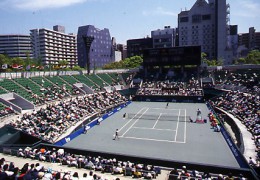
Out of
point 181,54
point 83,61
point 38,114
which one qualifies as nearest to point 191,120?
point 38,114

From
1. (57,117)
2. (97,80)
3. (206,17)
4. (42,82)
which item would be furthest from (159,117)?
(206,17)

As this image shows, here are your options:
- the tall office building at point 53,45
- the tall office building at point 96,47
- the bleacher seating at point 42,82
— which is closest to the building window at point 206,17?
the tall office building at point 96,47

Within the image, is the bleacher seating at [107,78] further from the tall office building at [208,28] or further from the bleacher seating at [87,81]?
the tall office building at [208,28]

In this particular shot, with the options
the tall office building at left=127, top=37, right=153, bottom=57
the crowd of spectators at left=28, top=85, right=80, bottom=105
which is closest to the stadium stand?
the crowd of spectators at left=28, top=85, right=80, bottom=105

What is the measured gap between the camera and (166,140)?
29.1m

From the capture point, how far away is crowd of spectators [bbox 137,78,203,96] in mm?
59969

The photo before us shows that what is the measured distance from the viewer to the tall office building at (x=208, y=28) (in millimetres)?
111175

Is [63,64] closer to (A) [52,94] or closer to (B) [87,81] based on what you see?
(B) [87,81]

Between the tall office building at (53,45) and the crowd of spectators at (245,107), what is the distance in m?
106

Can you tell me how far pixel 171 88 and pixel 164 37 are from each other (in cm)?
7538

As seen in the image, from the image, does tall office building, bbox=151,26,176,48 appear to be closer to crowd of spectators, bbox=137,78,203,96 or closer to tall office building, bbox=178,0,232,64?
tall office building, bbox=178,0,232,64

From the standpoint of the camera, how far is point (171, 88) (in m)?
61.2

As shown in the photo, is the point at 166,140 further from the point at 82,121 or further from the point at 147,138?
the point at 82,121

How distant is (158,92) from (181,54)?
12.5 metres
